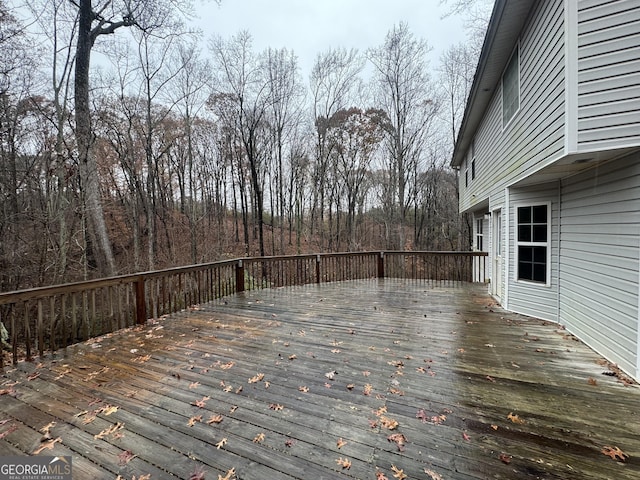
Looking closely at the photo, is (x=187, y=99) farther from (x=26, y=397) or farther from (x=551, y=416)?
(x=551, y=416)

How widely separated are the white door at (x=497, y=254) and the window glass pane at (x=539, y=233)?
1194 millimetres

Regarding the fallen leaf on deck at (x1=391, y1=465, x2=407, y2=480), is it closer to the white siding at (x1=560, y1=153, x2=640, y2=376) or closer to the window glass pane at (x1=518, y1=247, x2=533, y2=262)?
the white siding at (x1=560, y1=153, x2=640, y2=376)

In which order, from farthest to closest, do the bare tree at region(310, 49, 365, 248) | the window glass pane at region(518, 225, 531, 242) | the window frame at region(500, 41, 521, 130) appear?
the bare tree at region(310, 49, 365, 248), the window glass pane at region(518, 225, 531, 242), the window frame at region(500, 41, 521, 130)

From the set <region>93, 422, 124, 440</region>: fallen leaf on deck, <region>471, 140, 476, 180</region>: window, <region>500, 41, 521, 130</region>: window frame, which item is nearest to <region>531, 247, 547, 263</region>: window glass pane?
<region>500, 41, 521, 130</region>: window frame

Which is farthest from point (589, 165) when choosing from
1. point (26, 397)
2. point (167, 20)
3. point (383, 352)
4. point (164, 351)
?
point (167, 20)

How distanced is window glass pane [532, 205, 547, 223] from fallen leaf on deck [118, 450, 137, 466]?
581cm

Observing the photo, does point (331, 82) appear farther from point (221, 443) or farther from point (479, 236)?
point (221, 443)

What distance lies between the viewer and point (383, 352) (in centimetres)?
342

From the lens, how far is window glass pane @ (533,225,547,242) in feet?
14.9

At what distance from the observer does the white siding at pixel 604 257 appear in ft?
9.23

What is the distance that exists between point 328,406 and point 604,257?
140 inches

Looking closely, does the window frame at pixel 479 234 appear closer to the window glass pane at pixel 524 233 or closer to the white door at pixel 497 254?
the white door at pixel 497 254

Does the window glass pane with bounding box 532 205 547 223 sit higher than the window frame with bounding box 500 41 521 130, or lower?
lower

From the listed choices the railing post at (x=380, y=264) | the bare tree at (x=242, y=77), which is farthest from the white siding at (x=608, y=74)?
the bare tree at (x=242, y=77)
